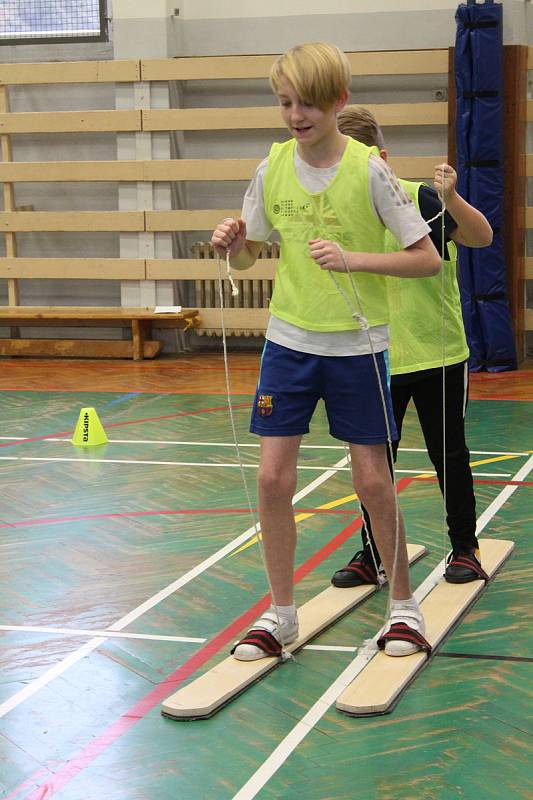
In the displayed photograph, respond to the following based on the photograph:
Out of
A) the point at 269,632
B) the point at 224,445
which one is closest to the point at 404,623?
the point at 269,632

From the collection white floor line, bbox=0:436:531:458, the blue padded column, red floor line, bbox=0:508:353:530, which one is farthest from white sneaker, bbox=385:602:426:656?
the blue padded column

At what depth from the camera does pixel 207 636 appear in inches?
139

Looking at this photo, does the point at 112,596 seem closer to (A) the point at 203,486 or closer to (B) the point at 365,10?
(A) the point at 203,486

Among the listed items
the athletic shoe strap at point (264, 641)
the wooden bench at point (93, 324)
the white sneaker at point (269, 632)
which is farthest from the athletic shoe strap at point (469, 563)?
the wooden bench at point (93, 324)

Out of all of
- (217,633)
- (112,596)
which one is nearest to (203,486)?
(112,596)

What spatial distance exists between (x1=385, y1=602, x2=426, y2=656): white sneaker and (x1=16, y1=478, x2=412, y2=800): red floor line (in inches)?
20.2

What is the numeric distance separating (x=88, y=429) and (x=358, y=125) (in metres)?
3.49

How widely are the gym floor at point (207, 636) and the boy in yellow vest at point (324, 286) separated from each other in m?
0.29

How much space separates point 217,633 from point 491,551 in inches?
46.9

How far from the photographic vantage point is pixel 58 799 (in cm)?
254

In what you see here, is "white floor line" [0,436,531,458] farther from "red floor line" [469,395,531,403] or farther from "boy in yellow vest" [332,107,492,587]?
"boy in yellow vest" [332,107,492,587]

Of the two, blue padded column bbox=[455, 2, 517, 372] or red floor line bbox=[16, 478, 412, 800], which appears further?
blue padded column bbox=[455, 2, 517, 372]

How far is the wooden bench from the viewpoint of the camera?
33.2 feet

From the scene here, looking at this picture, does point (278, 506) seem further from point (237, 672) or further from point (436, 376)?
point (436, 376)
